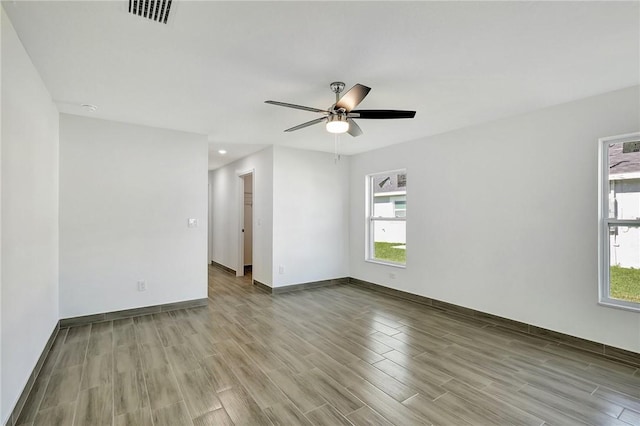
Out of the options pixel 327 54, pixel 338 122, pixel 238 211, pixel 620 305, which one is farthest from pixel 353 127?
pixel 238 211

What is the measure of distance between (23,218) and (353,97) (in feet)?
8.67

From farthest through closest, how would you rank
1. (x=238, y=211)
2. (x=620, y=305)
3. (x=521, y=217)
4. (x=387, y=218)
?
1. (x=238, y=211)
2. (x=387, y=218)
3. (x=521, y=217)
4. (x=620, y=305)

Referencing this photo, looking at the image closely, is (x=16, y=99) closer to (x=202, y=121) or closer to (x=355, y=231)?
(x=202, y=121)

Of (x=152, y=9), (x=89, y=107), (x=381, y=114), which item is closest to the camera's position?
(x=152, y=9)

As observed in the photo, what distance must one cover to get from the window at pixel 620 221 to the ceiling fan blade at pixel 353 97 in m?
2.54

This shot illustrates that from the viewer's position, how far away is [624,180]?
2.94m

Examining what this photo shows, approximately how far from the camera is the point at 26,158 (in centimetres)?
231

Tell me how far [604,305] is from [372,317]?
237cm

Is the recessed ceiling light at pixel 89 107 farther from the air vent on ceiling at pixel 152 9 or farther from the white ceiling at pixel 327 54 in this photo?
the air vent on ceiling at pixel 152 9

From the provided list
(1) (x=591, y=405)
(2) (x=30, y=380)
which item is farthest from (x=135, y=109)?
(1) (x=591, y=405)

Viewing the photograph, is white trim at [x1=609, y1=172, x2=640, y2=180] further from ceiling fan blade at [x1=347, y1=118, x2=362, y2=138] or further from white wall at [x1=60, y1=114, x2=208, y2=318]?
white wall at [x1=60, y1=114, x2=208, y2=318]

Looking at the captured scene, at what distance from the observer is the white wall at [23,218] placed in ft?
6.19

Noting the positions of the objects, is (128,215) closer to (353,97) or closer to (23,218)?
(23,218)

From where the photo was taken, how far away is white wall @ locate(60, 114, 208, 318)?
3.63 m
